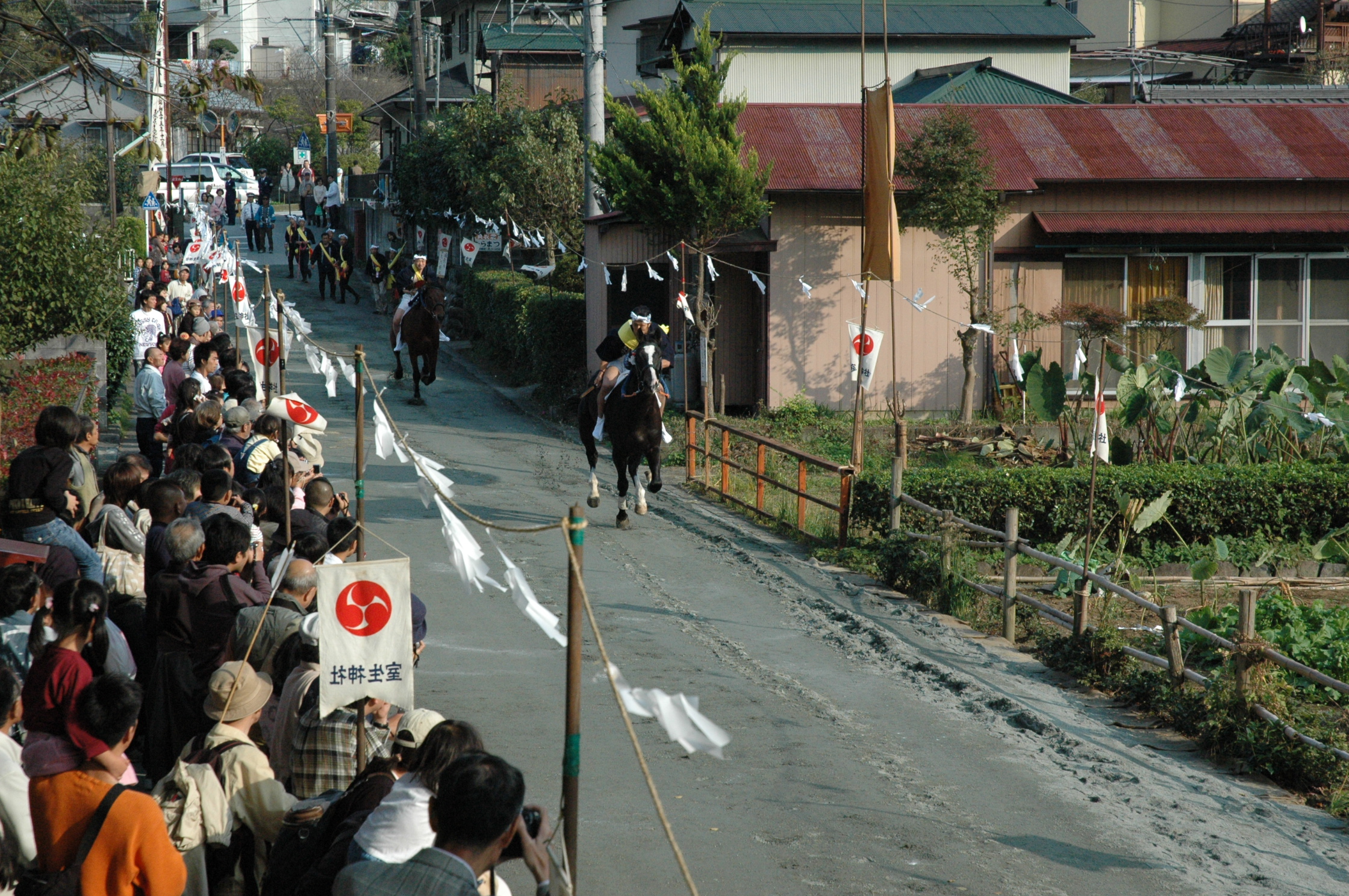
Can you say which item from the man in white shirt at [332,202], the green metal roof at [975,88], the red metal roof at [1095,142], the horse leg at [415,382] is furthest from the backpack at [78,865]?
the man in white shirt at [332,202]

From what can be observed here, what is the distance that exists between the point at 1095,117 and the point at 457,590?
1464 centimetres

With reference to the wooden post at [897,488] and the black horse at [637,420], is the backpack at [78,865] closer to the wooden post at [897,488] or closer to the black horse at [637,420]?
the wooden post at [897,488]

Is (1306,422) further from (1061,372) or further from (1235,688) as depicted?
(1235,688)

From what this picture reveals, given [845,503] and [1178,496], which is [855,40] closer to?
[1178,496]

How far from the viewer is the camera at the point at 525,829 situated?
3.78 meters

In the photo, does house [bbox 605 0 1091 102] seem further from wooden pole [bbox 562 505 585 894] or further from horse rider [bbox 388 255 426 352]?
wooden pole [bbox 562 505 585 894]

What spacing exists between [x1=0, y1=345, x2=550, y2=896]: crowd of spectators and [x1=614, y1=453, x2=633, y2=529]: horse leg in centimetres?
556

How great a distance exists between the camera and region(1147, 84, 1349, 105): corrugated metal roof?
29344 millimetres

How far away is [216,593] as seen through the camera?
619 centimetres

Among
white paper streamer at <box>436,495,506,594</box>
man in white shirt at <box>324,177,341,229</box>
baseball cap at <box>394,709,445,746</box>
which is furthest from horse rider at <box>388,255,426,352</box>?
man in white shirt at <box>324,177,341,229</box>

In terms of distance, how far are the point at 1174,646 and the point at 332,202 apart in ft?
124

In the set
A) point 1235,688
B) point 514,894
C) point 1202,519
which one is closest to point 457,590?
point 514,894

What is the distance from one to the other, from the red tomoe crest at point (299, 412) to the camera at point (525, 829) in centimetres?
476

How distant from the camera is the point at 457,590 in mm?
10984
